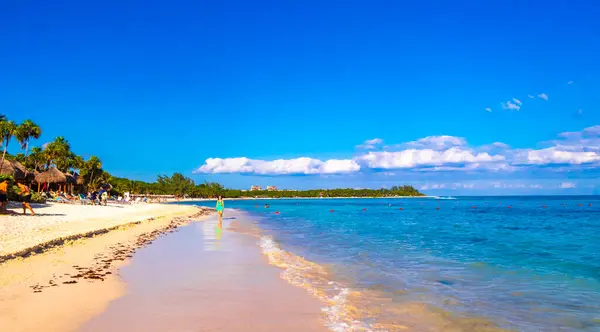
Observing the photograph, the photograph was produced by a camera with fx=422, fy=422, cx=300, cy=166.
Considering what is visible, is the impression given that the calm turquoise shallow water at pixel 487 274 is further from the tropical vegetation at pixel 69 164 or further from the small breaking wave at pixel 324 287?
the tropical vegetation at pixel 69 164

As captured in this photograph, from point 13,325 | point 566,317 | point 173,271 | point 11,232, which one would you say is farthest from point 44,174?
point 566,317

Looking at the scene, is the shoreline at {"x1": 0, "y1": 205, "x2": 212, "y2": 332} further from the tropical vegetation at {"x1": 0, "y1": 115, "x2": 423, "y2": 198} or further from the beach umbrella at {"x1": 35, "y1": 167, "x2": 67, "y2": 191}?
the beach umbrella at {"x1": 35, "y1": 167, "x2": 67, "y2": 191}

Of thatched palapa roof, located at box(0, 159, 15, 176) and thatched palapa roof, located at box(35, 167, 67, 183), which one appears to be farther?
thatched palapa roof, located at box(35, 167, 67, 183)

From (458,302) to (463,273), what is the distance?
12.6ft

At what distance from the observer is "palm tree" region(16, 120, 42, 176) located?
155 feet

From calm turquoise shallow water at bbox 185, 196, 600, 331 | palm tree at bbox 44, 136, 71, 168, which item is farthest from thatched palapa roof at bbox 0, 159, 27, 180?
calm turquoise shallow water at bbox 185, 196, 600, 331

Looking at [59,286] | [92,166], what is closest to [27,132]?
[92,166]

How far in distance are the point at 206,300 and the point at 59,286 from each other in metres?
2.99

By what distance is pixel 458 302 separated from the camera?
850cm

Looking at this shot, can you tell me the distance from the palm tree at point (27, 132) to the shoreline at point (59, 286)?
1637 inches

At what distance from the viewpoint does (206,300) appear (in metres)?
7.64

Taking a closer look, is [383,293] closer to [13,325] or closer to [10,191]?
[13,325]

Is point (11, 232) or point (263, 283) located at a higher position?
point (11, 232)

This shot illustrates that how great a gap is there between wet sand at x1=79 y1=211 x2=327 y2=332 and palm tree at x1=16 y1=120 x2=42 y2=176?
144ft
